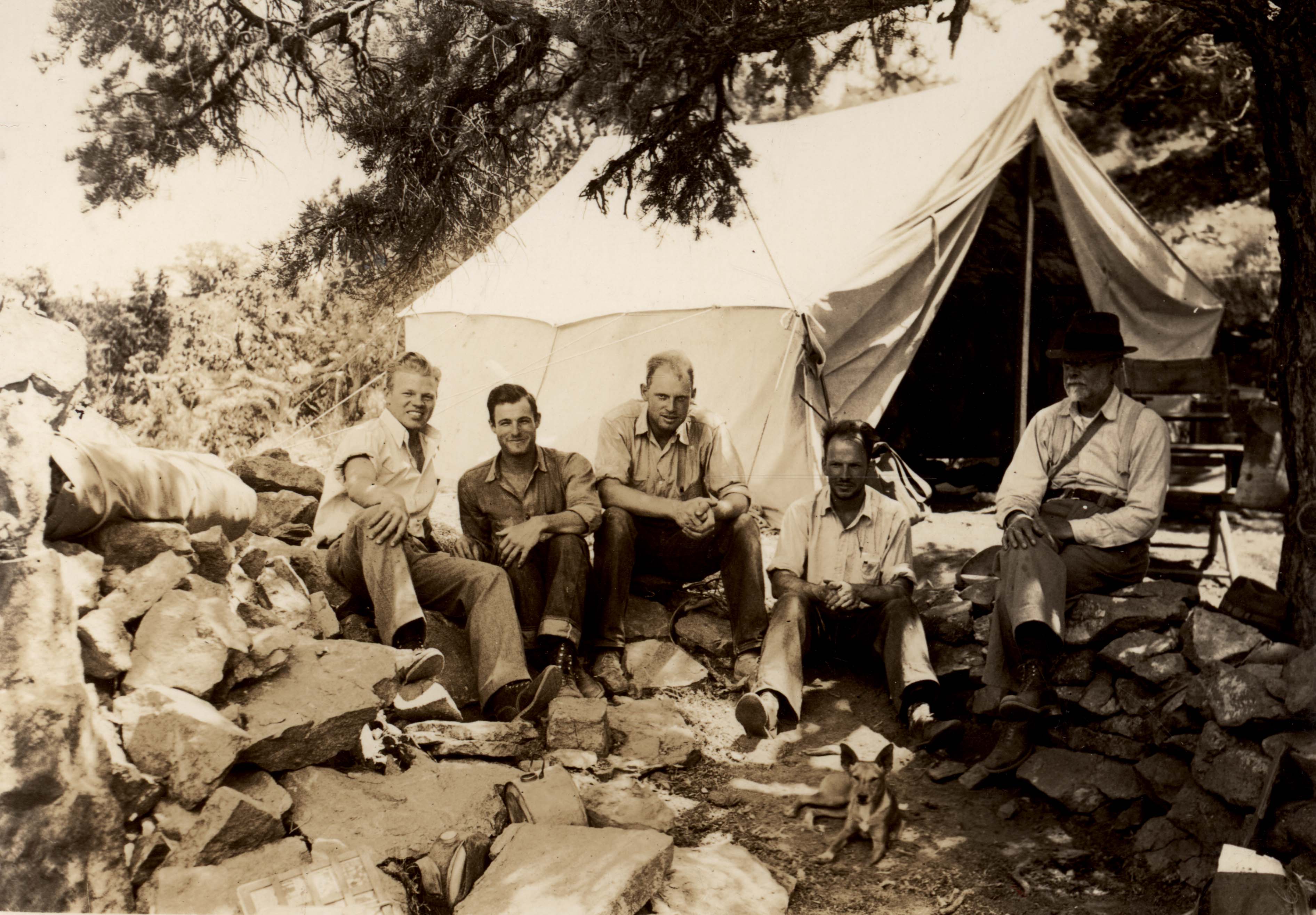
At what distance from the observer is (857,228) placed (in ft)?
A: 20.1

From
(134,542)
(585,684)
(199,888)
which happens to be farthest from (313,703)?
(585,684)

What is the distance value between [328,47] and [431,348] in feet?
12.0

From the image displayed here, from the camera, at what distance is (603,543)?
397cm

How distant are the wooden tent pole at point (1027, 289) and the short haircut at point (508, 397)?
374cm

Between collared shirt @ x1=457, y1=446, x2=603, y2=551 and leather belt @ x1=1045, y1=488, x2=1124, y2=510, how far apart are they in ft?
5.58

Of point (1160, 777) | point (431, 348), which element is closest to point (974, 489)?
point (431, 348)

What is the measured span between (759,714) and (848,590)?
0.62 metres

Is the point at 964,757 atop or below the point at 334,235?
below

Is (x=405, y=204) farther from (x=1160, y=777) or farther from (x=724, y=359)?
(x=1160, y=777)

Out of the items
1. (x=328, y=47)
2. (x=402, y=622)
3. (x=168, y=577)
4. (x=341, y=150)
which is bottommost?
(x=402, y=622)

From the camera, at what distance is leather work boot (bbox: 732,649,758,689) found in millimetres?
3953

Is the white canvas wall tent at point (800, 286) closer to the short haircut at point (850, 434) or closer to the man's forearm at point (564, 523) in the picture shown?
the short haircut at point (850, 434)

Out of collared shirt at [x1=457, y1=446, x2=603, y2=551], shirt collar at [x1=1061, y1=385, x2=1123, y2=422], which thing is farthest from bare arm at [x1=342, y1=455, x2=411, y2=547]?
shirt collar at [x1=1061, y1=385, x2=1123, y2=422]

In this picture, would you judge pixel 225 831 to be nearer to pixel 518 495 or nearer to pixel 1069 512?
pixel 518 495
